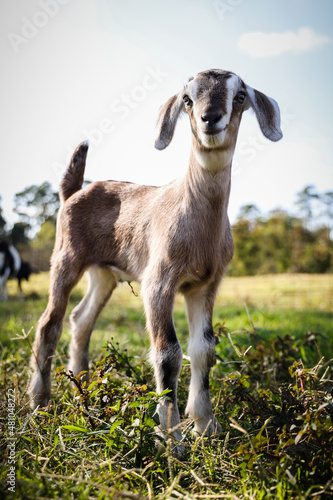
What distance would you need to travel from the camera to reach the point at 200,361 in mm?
2832

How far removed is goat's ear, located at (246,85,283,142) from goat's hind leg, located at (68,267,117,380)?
1.81 meters

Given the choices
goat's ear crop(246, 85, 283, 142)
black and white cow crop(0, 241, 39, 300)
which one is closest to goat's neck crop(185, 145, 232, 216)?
goat's ear crop(246, 85, 283, 142)

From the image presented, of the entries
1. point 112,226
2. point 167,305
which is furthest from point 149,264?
point 112,226

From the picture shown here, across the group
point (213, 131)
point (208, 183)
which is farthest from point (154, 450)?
point (213, 131)

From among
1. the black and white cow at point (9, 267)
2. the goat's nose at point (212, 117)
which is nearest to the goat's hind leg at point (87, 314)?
the goat's nose at point (212, 117)

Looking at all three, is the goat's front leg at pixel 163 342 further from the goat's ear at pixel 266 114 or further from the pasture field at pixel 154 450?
the goat's ear at pixel 266 114

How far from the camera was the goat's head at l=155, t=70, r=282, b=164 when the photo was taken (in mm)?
2412

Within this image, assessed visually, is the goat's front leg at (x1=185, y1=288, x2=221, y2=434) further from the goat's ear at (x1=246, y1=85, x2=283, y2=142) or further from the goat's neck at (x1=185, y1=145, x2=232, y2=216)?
the goat's ear at (x1=246, y1=85, x2=283, y2=142)

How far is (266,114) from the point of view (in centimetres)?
284

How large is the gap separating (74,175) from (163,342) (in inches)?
83.1

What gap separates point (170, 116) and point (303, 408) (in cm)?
214

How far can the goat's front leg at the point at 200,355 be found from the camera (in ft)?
8.93

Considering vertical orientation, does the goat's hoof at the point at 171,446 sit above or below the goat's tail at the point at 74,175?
below

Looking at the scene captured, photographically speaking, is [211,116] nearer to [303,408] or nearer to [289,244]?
[303,408]
